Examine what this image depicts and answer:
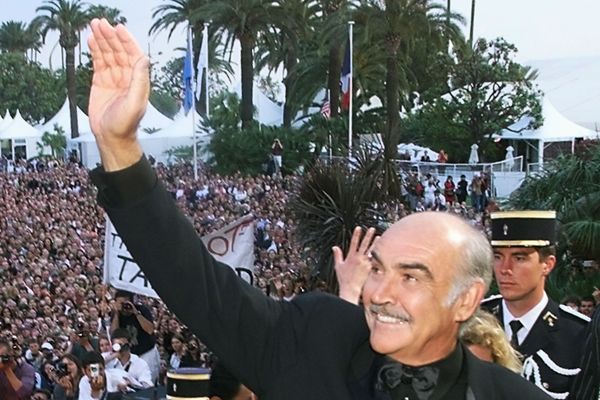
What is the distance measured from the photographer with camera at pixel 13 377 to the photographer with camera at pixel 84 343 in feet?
1.55

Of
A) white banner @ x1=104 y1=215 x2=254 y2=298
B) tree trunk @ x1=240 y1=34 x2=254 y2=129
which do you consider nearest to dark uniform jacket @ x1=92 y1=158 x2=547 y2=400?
white banner @ x1=104 y1=215 x2=254 y2=298

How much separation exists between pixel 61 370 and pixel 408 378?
767 cm

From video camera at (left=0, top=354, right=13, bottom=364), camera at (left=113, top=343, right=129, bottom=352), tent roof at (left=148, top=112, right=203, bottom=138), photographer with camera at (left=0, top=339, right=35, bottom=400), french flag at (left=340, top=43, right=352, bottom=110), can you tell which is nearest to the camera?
camera at (left=113, top=343, right=129, bottom=352)

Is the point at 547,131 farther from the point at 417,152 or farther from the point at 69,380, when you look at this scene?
the point at 69,380

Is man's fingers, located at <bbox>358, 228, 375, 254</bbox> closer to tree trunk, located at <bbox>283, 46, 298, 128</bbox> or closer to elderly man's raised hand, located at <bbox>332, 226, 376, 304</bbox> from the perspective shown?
elderly man's raised hand, located at <bbox>332, 226, 376, 304</bbox>

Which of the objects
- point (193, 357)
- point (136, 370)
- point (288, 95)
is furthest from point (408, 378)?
point (288, 95)

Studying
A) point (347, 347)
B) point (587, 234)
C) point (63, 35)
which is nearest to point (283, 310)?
point (347, 347)

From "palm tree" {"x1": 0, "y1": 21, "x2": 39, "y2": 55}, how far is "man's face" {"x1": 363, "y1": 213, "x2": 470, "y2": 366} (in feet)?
279

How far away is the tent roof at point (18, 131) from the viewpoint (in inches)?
2265

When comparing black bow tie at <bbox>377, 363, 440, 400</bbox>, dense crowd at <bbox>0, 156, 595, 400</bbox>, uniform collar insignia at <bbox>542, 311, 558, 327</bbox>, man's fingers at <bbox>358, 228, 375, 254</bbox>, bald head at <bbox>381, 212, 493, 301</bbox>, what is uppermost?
bald head at <bbox>381, 212, 493, 301</bbox>

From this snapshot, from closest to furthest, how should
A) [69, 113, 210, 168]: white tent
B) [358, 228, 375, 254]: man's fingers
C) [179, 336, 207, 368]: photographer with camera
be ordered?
[358, 228, 375, 254]: man's fingers, [179, 336, 207, 368]: photographer with camera, [69, 113, 210, 168]: white tent

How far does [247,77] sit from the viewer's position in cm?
3753

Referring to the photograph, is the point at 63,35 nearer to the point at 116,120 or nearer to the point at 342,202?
the point at 342,202

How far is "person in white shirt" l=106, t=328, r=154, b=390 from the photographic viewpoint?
854cm
